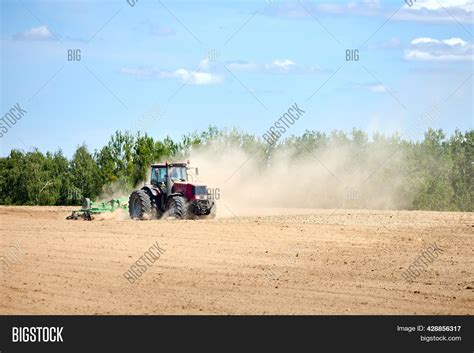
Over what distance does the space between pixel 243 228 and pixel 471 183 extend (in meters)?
42.2

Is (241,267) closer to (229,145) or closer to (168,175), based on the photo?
(168,175)

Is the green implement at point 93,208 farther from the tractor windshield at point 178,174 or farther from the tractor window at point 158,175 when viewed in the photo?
the tractor windshield at point 178,174

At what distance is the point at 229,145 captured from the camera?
197 feet

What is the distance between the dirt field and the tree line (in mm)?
21394

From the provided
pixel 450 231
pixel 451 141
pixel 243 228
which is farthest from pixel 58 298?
pixel 451 141

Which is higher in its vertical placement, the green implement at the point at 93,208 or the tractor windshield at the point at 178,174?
the tractor windshield at the point at 178,174

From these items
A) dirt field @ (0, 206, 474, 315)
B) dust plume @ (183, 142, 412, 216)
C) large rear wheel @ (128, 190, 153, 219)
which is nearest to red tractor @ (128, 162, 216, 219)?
large rear wheel @ (128, 190, 153, 219)

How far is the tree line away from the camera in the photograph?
189 feet

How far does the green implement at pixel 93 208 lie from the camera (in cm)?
3506

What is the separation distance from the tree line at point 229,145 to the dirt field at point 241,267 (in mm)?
21394

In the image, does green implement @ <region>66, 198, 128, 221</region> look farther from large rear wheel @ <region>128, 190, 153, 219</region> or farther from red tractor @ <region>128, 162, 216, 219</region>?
large rear wheel @ <region>128, 190, 153, 219</region>

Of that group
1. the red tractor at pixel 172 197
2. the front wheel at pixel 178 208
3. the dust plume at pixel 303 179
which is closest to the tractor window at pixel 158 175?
the red tractor at pixel 172 197

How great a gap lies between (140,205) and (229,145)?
27.5 metres
